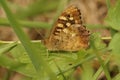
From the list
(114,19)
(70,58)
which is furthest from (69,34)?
(114,19)

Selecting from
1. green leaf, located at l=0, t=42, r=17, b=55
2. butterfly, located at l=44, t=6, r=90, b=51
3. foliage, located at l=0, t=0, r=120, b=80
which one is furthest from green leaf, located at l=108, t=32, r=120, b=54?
green leaf, located at l=0, t=42, r=17, b=55

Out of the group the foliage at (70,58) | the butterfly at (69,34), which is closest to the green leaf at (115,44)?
the foliage at (70,58)

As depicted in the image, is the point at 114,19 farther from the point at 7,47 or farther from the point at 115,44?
the point at 7,47

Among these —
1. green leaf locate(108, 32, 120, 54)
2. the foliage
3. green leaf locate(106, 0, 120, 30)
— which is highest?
green leaf locate(106, 0, 120, 30)

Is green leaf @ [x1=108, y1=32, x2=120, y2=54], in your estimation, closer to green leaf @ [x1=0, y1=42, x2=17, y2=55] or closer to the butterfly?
the butterfly

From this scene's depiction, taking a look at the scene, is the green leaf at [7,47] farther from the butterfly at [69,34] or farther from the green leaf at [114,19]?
the green leaf at [114,19]

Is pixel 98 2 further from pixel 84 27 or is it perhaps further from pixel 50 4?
pixel 84 27

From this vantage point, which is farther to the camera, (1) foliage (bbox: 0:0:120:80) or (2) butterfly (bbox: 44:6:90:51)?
(2) butterfly (bbox: 44:6:90:51)

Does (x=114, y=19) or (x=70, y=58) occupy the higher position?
(x=114, y=19)
